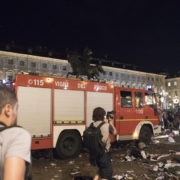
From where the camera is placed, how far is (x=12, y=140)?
157 cm

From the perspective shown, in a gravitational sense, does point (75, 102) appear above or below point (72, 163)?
above

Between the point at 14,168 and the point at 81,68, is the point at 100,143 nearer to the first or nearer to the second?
the point at 14,168

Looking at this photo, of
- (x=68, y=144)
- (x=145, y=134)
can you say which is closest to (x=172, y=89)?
(x=145, y=134)

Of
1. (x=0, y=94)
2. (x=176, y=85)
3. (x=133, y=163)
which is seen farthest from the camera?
(x=176, y=85)

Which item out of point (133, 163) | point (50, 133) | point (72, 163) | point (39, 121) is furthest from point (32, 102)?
point (133, 163)

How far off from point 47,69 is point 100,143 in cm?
6210

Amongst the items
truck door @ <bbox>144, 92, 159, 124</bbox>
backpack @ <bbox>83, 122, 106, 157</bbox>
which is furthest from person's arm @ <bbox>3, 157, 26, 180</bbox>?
truck door @ <bbox>144, 92, 159, 124</bbox>

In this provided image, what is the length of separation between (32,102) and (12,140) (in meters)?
7.46

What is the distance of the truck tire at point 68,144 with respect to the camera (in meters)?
9.43

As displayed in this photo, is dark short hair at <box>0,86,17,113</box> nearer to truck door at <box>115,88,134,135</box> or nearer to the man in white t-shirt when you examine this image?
the man in white t-shirt

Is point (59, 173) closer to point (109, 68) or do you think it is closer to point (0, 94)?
point (0, 94)

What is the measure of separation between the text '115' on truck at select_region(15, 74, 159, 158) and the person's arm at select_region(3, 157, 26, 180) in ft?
23.8

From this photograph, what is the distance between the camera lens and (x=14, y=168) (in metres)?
1.48

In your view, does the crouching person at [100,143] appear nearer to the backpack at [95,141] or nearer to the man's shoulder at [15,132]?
the backpack at [95,141]
